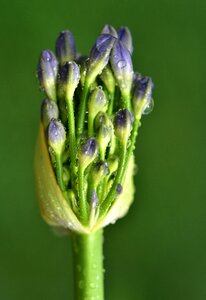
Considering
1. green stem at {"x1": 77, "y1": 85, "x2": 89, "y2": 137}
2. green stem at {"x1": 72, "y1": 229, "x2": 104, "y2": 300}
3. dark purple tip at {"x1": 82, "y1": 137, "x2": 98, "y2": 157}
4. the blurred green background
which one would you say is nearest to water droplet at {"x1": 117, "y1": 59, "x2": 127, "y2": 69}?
green stem at {"x1": 77, "y1": 85, "x2": 89, "y2": 137}

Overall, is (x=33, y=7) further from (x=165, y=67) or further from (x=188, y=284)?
(x=188, y=284)

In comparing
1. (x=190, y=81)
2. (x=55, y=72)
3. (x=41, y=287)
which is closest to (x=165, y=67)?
(x=190, y=81)

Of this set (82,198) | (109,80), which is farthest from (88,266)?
(109,80)

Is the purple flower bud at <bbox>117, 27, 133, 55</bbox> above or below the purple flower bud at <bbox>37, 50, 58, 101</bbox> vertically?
above

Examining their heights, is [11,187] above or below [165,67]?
below

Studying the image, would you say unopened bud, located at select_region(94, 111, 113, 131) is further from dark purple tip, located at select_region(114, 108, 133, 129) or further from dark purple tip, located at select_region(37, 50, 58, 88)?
dark purple tip, located at select_region(37, 50, 58, 88)
